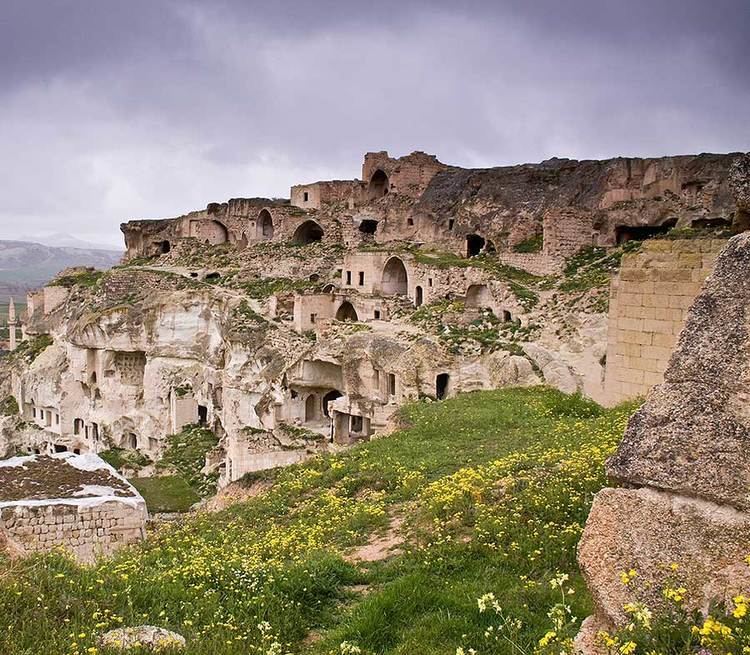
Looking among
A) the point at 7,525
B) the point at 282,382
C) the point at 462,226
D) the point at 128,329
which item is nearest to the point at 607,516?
the point at 7,525

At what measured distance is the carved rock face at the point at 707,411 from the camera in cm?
335

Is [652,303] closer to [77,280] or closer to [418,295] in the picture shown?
[418,295]

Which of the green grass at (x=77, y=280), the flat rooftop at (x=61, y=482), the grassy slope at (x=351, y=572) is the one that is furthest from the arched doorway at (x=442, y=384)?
the green grass at (x=77, y=280)

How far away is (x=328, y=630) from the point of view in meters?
5.30

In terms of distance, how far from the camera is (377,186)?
137 ft

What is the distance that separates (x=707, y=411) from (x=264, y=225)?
144ft

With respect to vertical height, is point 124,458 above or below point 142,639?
below

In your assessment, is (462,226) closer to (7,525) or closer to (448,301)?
(448,301)

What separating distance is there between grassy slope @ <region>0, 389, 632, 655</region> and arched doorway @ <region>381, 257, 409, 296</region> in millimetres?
22043

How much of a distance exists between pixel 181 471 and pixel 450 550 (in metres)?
24.9

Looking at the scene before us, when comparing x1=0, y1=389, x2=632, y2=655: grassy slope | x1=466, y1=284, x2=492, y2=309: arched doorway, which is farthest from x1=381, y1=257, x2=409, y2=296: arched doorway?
x1=0, y1=389, x2=632, y2=655: grassy slope

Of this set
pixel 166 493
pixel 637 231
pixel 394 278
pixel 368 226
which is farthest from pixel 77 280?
pixel 637 231

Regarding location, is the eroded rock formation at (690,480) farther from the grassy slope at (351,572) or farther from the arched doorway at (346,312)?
the arched doorway at (346,312)

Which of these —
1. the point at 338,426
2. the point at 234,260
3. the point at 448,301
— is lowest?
the point at 338,426
